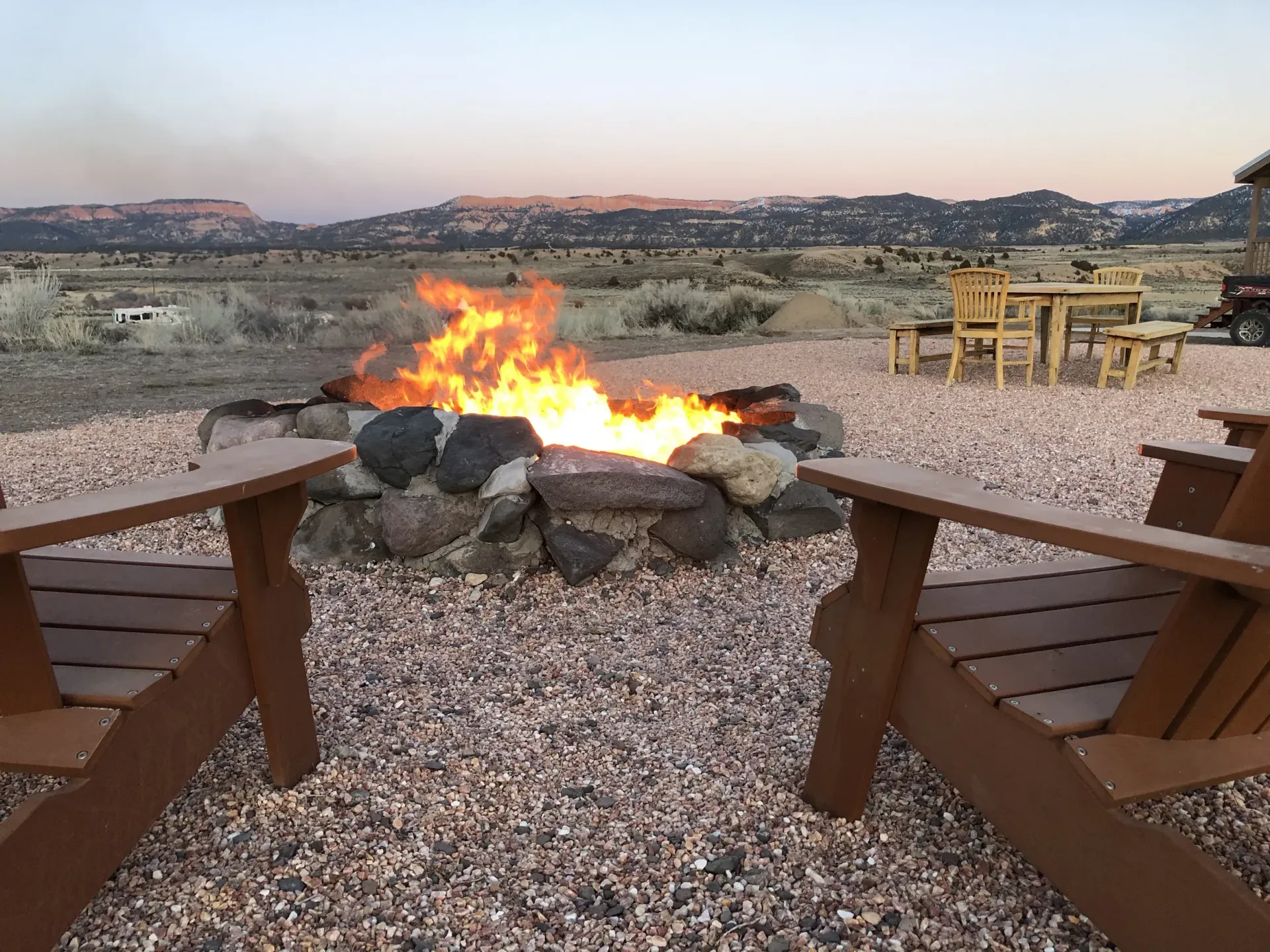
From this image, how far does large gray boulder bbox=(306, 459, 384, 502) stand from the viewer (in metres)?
3.79

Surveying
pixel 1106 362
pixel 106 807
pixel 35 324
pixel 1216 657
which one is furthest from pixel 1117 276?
pixel 35 324

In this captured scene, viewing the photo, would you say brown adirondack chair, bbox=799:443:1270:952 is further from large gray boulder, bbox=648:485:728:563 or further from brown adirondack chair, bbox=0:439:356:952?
large gray boulder, bbox=648:485:728:563

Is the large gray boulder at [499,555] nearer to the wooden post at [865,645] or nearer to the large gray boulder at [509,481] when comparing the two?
the large gray boulder at [509,481]

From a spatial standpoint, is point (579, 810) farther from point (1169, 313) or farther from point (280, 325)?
point (1169, 313)

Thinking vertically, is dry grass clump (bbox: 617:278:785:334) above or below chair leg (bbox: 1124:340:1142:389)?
below

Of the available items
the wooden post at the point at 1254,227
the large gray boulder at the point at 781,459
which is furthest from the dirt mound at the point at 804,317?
the large gray boulder at the point at 781,459

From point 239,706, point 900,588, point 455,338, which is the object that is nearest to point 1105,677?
point 900,588

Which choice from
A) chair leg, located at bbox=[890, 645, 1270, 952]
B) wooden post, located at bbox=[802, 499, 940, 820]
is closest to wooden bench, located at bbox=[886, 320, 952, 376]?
wooden post, located at bbox=[802, 499, 940, 820]

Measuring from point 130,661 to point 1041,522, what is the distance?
184 cm

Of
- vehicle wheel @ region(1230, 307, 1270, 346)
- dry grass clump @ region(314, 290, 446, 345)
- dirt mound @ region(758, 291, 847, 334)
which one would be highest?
vehicle wheel @ region(1230, 307, 1270, 346)

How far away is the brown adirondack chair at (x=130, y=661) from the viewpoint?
54.8 inches

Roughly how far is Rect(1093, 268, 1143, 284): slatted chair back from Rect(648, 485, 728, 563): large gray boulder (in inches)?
341

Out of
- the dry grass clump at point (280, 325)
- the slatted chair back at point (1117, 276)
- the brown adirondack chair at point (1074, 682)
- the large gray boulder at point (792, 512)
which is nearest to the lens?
the brown adirondack chair at point (1074, 682)

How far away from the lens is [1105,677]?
1651 millimetres
